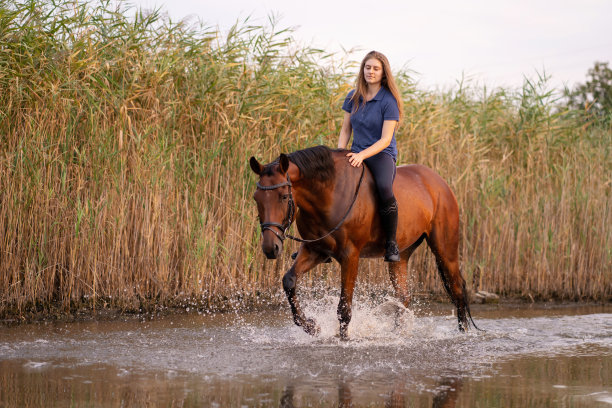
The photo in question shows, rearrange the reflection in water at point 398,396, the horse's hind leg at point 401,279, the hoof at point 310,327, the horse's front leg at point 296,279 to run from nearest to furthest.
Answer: the reflection in water at point 398,396, the horse's front leg at point 296,279, the hoof at point 310,327, the horse's hind leg at point 401,279

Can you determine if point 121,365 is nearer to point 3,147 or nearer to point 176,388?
point 176,388

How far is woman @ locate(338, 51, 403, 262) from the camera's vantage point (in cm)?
651

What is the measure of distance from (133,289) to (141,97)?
2.32 m

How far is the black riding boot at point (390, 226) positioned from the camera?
6508 millimetres

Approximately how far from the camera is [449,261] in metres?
7.55

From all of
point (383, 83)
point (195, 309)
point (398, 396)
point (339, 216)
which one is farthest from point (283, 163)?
point (195, 309)

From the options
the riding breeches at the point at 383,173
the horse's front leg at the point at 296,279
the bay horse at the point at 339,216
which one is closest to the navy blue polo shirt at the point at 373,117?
the riding breeches at the point at 383,173

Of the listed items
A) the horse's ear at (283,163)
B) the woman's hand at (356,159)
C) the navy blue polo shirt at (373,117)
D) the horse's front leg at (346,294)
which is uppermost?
the navy blue polo shirt at (373,117)

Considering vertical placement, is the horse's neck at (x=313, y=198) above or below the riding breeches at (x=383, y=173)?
below

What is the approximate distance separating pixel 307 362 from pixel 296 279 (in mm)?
883

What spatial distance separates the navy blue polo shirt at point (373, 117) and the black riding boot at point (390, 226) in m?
0.54

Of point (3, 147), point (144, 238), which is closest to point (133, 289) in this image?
point (144, 238)

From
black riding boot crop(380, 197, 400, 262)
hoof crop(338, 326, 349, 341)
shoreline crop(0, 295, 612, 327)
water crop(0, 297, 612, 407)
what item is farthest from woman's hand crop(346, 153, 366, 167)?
shoreline crop(0, 295, 612, 327)

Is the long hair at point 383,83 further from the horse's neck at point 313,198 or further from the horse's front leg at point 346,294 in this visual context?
the horse's front leg at point 346,294
